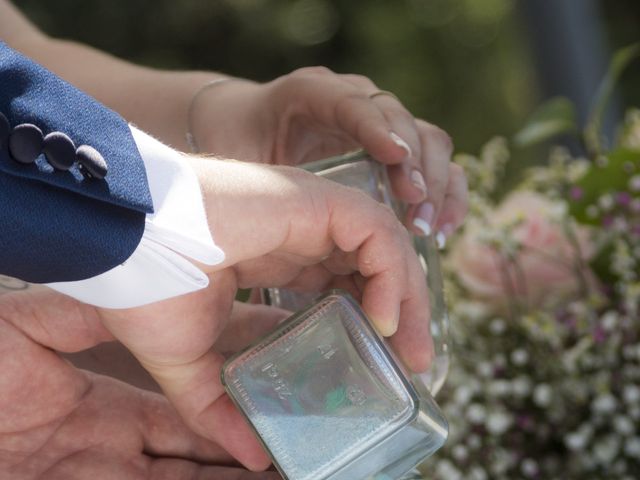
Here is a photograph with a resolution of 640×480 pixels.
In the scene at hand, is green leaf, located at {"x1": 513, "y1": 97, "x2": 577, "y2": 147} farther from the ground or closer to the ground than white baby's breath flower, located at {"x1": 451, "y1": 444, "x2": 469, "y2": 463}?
farther from the ground

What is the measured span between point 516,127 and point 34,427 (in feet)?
7.59

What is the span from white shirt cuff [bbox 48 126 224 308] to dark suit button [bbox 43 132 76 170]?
5cm

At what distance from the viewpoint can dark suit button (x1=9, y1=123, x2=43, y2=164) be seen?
48cm

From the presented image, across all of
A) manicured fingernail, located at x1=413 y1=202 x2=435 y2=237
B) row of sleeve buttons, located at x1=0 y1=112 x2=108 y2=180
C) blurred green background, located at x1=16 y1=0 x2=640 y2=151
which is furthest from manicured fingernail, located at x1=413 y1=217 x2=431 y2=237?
blurred green background, located at x1=16 y1=0 x2=640 y2=151

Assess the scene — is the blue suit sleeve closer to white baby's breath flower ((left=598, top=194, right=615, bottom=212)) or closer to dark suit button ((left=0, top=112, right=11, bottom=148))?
dark suit button ((left=0, top=112, right=11, bottom=148))

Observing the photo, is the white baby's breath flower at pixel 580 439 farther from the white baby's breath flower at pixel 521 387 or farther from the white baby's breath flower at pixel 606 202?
the white baby's breath flower at pixel 606 202

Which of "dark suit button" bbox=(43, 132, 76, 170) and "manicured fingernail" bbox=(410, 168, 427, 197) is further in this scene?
"manicured fingernail" bbox=(410, 168, 427, 197)

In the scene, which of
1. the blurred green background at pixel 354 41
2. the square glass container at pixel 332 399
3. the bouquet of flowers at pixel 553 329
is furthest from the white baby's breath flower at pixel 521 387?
the blurred green background at pixel 354 41

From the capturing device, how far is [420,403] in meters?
0.59

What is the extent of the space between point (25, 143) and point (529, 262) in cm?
70

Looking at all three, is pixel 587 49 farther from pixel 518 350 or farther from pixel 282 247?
pixel 282 247

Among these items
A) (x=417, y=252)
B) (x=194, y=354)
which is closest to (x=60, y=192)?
(x=194, y=354)

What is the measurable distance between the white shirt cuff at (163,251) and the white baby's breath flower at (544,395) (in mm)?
556

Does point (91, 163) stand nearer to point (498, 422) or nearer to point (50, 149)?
point (50, 149)
